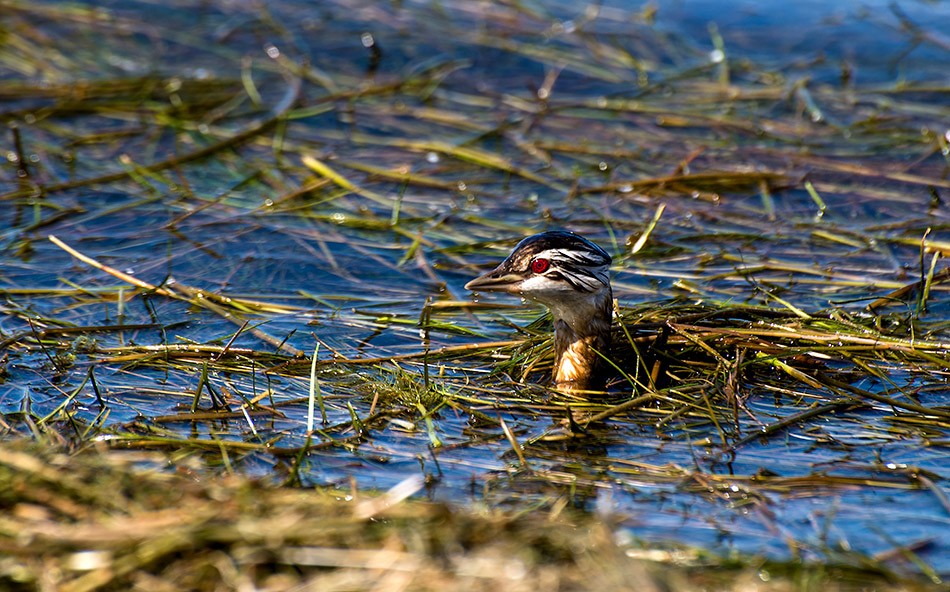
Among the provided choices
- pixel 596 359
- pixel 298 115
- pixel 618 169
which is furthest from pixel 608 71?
pixel 596 359

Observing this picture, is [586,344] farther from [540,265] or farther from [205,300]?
[205,300]

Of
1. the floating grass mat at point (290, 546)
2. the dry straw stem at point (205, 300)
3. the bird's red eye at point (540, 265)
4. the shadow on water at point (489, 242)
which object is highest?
the bird's red eye at point (540, 265)

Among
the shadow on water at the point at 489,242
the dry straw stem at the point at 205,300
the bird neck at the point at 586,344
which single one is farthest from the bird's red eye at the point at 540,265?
the dry straw stem at the point at 205,300

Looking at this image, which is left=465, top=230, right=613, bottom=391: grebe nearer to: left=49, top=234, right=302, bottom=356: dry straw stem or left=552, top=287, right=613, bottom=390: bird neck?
left=552, top=287, right=613, bottom=390: bird neck

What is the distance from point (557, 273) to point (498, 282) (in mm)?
299

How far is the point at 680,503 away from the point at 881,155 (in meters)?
5.76

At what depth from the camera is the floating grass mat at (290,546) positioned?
3.78 m

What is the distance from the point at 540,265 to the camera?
19.9 feet

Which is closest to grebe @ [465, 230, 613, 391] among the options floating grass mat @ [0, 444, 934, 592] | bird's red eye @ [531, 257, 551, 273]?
bird's red eye @ [531, 257, 551, 273]

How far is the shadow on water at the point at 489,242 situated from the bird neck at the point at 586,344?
0.19 metres

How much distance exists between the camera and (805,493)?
509 centimetres

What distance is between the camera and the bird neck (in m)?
6.18

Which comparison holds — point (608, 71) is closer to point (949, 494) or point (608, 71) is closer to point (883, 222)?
point (883, 222)

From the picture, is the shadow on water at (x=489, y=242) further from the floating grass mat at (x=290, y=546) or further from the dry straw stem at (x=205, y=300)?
the floating grass mat at (x=290, y=546)
